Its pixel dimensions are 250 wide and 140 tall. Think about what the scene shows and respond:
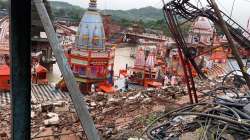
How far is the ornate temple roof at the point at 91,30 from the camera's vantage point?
20.0 m

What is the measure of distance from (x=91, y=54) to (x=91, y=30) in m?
1.26

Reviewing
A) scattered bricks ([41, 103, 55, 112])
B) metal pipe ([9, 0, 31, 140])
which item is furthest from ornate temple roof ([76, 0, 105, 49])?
metal pipe ([9, 0, 31, 140])

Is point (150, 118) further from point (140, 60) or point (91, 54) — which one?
point (140, 60)

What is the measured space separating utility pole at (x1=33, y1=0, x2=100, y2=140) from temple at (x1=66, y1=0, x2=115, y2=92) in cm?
1793


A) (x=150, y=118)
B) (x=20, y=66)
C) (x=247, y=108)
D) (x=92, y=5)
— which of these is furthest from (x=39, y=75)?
(x=20, y=66)

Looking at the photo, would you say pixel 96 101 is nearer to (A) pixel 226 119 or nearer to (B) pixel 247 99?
→ (B) pixel 247 99

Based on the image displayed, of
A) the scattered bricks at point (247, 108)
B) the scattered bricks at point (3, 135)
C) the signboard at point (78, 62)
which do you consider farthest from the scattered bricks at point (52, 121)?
the signboard at point (78, 62)

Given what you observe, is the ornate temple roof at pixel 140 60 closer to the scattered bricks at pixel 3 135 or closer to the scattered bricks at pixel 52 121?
the scattered bricks at pixel 52 121

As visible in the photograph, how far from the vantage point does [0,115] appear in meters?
8.20

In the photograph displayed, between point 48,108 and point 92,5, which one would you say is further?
point 92,5

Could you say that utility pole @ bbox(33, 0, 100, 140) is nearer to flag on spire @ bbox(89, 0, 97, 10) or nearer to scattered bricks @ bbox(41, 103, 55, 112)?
scattered bricks @ bbox(41, 103, 55, 112)

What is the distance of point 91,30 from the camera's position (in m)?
20.1

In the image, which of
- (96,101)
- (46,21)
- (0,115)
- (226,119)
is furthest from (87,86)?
(46,21)

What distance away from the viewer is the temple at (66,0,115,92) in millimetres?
20094
